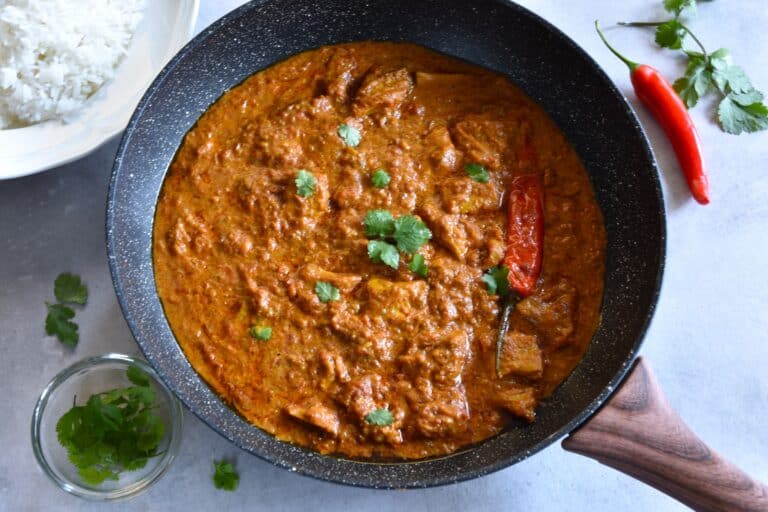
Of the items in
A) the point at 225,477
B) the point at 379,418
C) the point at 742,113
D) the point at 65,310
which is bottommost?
the point at 225,477

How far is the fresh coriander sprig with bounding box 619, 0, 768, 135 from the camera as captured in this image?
14.3ft

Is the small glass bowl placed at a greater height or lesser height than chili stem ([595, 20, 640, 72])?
lesser

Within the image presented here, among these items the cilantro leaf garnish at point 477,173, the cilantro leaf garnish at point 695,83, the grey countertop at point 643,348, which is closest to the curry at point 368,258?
the cilantro leaf garnish at point 477,173

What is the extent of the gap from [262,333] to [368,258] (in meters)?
0.62

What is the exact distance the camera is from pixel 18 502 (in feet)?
13.3

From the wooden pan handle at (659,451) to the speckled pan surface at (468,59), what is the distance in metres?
0.10

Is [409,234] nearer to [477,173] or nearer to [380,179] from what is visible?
[380,179]

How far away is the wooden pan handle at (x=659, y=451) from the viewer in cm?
335

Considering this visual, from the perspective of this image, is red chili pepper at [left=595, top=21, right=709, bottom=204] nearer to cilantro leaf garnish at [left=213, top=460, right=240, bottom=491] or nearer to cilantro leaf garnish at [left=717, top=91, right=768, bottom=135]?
cilantro leaf garnish at [left=717, top=91, right=768, bottom=135]

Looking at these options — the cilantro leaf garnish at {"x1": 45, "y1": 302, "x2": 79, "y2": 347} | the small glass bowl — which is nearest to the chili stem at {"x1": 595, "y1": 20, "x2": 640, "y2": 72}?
the small glass bowl

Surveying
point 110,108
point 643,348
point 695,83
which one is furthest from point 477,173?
point 110,108

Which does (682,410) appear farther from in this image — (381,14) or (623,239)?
(381,14)

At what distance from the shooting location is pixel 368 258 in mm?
3906

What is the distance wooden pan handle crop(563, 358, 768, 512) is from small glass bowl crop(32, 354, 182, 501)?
1923 millimetres
